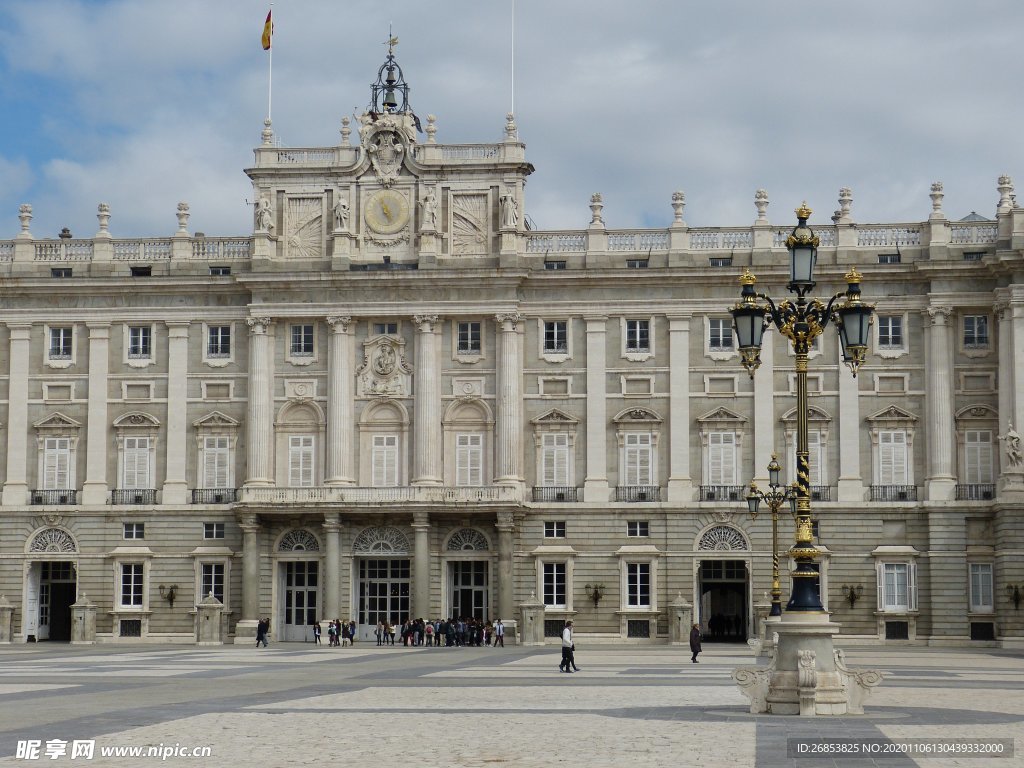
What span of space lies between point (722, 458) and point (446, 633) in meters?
13.5

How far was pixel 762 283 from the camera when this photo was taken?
68062 mm

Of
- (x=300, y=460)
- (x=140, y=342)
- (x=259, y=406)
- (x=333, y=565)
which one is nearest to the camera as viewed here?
(x=333, y=565)

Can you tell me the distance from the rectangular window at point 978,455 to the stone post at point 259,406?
28.8 metres

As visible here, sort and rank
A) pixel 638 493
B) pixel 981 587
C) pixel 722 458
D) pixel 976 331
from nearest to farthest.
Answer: pixel 981 587
pixel 976 331
pixel 722 458
pixel 638 493

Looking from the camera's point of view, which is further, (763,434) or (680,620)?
(763,434)

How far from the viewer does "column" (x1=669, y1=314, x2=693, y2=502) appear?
6738 cm

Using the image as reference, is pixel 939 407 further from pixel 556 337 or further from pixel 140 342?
pixel 140 342

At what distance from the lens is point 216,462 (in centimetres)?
6944

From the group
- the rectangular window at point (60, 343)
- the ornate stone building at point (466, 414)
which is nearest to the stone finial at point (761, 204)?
the ornate stone building at point (466, 414)

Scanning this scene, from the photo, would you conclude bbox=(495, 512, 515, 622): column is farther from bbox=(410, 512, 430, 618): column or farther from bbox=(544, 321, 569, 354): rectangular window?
bbox=(544, 321, 569, 354): rectangular window

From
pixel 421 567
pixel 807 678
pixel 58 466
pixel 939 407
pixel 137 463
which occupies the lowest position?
pixel 807 678

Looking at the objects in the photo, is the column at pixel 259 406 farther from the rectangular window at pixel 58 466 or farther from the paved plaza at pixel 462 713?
the paved plaza at pixel 462 713

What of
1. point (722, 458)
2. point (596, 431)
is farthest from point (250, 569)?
point (722, 458)

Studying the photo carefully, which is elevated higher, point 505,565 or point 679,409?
point 679,409
